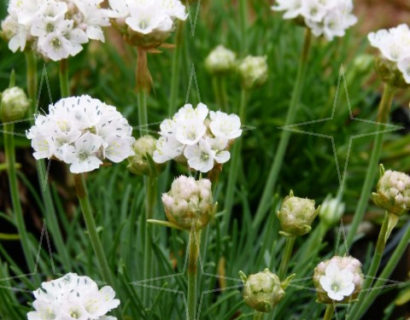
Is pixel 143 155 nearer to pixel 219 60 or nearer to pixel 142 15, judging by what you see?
pixel 142 15

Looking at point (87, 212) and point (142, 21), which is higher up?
point (142, 21)

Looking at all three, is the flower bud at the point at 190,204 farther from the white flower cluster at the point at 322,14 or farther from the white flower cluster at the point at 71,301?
the white flower cluster at the point at 322,14

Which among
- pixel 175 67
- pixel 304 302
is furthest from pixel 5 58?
pixel 304 302

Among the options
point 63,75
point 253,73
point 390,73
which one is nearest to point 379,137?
point 390,73

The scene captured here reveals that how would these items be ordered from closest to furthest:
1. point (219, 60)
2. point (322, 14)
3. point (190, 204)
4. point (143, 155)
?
point (190, 204) → point (143, 155) → point (322, 14) → point (219, 60)

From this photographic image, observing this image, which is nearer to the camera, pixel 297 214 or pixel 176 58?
pixel 297 214

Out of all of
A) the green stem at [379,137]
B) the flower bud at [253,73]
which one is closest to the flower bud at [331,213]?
the green stem at [379,137]

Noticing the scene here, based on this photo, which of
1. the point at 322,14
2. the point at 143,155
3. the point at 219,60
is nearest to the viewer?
the point at 143,155
